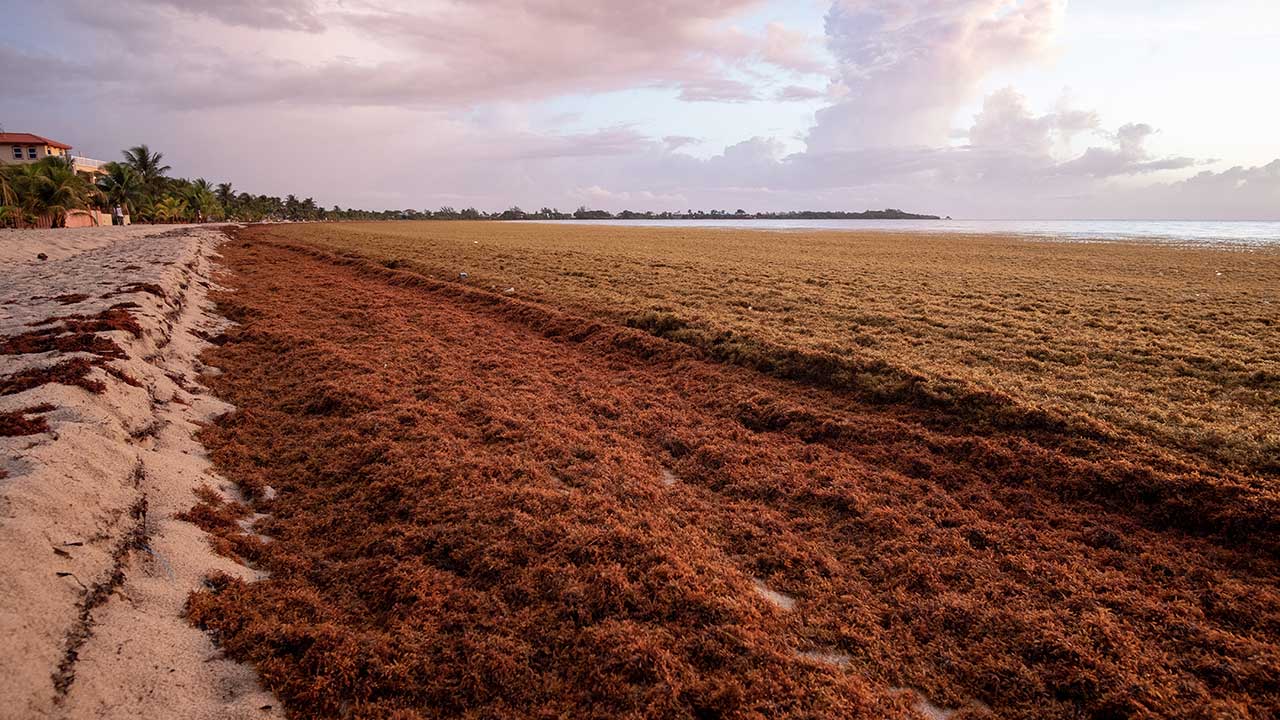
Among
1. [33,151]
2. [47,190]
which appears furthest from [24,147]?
[47,190]

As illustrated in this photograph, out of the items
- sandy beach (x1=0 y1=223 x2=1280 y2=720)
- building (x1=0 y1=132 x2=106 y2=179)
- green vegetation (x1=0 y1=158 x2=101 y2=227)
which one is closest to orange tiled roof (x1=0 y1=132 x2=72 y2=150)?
building (x1=0 y1=132 x2=106 y2=179)

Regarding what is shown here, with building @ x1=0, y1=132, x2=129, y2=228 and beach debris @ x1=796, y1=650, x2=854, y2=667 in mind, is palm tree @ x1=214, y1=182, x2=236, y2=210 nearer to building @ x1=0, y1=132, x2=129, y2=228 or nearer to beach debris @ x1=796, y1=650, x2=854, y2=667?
building @ x1=0, y1=132, x2=129, y2=228

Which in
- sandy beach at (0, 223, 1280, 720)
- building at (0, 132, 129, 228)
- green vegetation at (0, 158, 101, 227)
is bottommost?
sandy beach at (0, 223, 1280, 720)

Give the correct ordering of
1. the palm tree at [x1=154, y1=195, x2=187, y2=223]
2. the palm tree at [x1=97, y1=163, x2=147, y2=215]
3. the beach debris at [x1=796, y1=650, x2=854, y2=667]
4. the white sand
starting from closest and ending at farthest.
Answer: the white sand, the beach debris at [x1=796, y1=650, x2=854, y2=667], the palm tree at [x1=97, y1=163, x2=147, y2=215], the palm tree at [x1=154, y1=195, x2=187, y2=223]

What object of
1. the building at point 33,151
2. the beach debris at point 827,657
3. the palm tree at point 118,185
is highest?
the building at point 33,151

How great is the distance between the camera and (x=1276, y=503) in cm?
602

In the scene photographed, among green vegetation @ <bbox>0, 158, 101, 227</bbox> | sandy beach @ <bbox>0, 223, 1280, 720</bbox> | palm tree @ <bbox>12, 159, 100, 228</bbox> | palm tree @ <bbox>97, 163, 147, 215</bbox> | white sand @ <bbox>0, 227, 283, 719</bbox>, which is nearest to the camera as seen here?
white sand @ <bbox>0, 227, 283, 719</bbox>

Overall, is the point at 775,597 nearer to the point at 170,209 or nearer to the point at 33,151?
the point at 170,209

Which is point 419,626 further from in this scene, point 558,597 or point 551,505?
point 551,505

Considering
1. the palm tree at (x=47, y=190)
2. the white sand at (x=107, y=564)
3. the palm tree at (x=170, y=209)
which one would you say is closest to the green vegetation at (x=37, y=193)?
the palm tree at (x=47, y=190)

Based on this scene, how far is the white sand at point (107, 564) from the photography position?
3371 mm

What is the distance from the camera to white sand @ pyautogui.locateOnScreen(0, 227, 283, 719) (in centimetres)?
337

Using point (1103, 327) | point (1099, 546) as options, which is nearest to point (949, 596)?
point (1099, 546)

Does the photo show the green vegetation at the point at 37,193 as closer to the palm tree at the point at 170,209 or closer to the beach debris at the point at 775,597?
the palm tree at the point at 170,209
